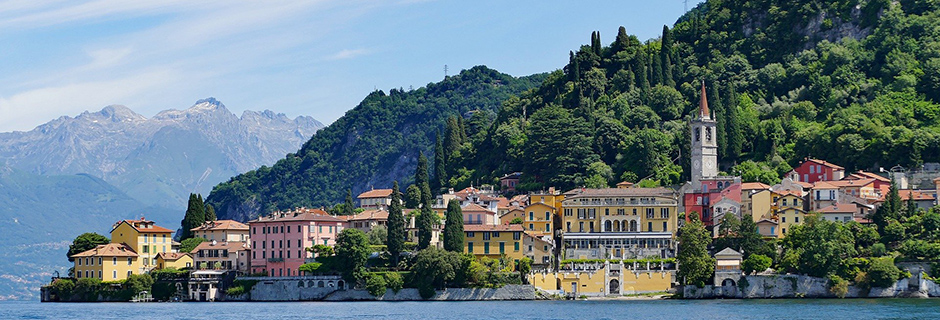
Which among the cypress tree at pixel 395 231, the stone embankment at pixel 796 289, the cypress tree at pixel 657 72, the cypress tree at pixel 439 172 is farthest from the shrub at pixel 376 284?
the cypress tree at pixel 657 72

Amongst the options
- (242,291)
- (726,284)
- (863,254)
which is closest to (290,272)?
(242,291)

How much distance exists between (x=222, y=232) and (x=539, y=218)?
84.7 feet

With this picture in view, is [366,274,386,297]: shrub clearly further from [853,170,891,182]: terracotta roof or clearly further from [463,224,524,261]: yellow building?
[853,170,891,182]: terracotta roof

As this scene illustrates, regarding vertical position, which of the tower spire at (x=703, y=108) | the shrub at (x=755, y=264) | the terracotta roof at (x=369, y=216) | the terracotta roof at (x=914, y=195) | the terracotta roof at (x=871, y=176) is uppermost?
the tower spire at (x=703, y=108)

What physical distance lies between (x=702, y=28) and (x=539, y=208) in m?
42.7

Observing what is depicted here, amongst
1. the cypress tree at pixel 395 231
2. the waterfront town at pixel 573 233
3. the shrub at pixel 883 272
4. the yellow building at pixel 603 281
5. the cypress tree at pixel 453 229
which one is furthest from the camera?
the cypress tree at pixel 395 231

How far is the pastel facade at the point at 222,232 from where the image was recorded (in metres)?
111

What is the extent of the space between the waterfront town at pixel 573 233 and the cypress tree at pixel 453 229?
13.5 inches

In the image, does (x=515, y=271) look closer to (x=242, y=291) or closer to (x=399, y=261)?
(x=399, y=261)

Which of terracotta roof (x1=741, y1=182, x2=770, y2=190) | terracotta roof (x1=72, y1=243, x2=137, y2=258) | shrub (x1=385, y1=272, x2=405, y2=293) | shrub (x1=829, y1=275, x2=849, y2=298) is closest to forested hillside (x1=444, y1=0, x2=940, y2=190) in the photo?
terracotta roof (x1=741, y1=182, x2=770, y2=190)

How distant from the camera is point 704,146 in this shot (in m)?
106

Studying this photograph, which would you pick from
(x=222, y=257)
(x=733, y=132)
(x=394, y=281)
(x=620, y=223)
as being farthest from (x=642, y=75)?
(x=222, y=257)

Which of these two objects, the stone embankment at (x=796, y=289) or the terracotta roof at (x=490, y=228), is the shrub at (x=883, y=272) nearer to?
the stone embankment at (x=796, y=289)

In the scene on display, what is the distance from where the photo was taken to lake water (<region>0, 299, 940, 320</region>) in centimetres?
7462
